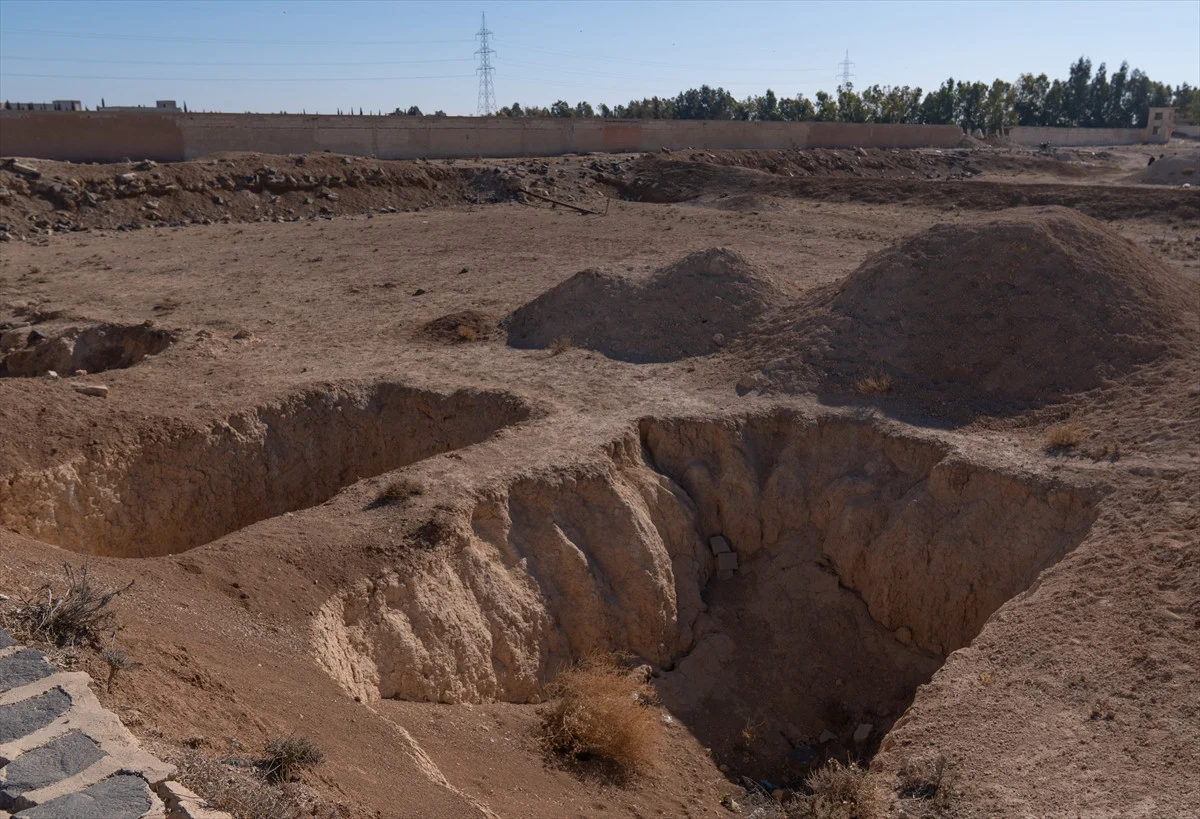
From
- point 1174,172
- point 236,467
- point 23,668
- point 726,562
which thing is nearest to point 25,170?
point 236,467

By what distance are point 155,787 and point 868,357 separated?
10057mm

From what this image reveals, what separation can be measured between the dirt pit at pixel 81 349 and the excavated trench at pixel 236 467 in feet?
14.0

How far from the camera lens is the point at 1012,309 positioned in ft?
40.6

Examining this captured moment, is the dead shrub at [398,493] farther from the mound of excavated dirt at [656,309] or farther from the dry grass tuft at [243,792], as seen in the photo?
the mound of excavated dirt at [656,309]

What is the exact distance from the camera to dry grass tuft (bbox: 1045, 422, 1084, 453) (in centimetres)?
1006

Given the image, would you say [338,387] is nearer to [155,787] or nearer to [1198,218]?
[155,787]

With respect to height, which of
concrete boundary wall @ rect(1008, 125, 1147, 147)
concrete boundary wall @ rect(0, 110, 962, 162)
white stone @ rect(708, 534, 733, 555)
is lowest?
white stone @ rect(708, 534, 733, 555)

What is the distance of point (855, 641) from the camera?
1014cm

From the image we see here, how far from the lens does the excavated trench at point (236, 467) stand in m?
9.32

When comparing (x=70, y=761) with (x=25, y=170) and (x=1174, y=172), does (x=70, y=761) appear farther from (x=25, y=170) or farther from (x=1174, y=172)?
(x=1174, y=172)

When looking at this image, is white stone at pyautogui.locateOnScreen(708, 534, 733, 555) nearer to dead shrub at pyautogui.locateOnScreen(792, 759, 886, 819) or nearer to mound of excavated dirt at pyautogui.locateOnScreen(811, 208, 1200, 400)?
mound of excavated dirt at pyautogui.locateOnScreen(811, 208, 1200, 400)

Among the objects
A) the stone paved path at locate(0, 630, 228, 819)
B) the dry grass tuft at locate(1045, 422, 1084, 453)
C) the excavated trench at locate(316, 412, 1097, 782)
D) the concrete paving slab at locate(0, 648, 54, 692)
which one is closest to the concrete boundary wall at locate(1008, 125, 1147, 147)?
the dry grass tuft at locate(1045, 422, 1084, 453)

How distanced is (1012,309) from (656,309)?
490cm

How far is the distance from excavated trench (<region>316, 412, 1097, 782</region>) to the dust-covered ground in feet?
0.11
